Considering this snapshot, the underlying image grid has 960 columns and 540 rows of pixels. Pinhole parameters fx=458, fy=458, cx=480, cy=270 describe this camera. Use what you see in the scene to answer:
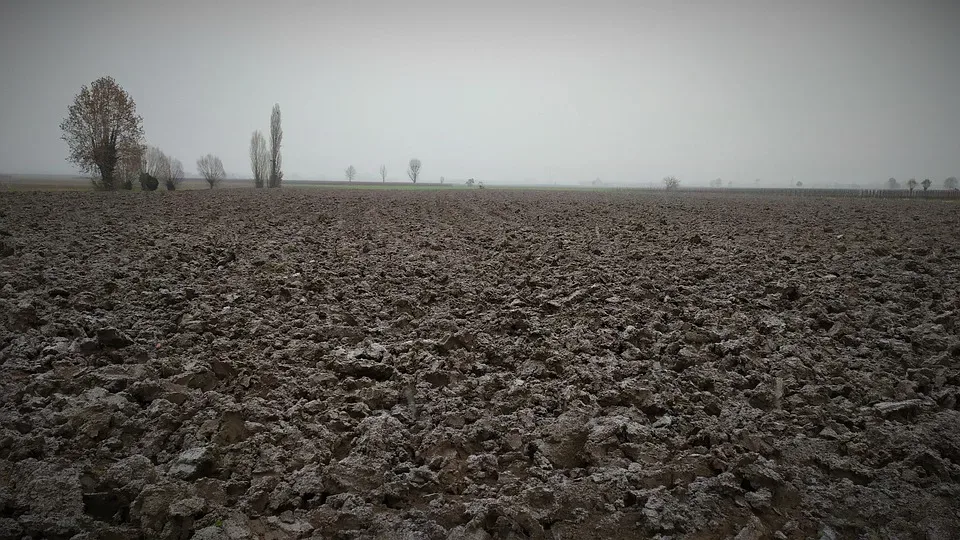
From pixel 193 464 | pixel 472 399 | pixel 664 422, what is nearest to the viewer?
pixel 193 464

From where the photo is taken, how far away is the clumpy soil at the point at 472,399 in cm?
280

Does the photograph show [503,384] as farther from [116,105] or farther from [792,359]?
[116,105]

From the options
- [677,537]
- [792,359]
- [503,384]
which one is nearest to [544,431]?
[503,384]

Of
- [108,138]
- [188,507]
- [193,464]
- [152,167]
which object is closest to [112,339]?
[193,464]

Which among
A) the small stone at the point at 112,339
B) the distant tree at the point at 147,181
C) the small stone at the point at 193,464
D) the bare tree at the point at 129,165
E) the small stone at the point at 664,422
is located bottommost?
Result: the small stone at the point at 193,464

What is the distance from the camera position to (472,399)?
3.89 meters

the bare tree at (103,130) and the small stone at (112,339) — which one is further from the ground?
the bare tree at (103,130)

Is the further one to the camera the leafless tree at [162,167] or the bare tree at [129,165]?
the leafless tree at [162,167]

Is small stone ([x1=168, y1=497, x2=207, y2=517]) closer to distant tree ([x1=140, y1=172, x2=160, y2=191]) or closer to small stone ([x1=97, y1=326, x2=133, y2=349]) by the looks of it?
small stone ([x1=97, y1=326, x2=133, y2=349])

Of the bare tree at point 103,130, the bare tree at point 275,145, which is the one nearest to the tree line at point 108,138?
the bare tree at point 103,130

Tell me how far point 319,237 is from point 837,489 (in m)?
9.48

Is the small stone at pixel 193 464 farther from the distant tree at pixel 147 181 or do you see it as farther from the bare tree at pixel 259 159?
the bare tree at pixel 259 159

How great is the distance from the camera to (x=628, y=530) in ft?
8.98

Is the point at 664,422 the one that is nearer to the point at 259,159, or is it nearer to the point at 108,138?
the point at 108,138
